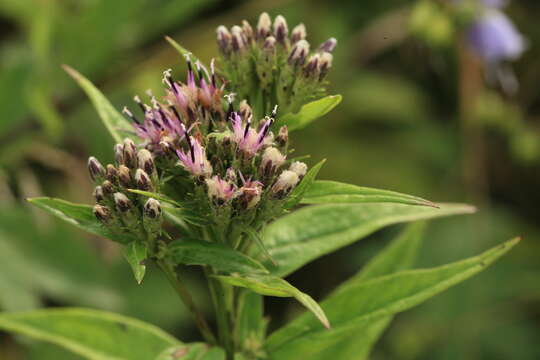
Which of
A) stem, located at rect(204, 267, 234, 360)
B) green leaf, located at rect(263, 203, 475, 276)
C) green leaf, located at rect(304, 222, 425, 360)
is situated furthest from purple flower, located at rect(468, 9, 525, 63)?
stem, located at rect(204, 267, 234, 360)

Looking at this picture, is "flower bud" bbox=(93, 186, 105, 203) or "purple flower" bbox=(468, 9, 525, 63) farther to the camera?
"purple flower" bbox=(468, 9, 525, 63)

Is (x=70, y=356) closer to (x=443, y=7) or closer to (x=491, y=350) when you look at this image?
(x=491, y=350)

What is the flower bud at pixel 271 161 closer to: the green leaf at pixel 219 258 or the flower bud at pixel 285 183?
the flower bud at pixel 285 183

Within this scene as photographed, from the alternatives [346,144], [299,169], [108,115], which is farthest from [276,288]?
[346,144]

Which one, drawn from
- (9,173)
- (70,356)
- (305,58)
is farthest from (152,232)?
(9,173)

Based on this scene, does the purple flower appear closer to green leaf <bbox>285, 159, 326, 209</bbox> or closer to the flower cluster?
the flower cluster

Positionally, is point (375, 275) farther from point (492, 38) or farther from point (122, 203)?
point (492, 38)

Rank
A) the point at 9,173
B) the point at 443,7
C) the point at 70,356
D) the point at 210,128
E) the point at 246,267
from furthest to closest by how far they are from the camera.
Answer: the point at 443,7
the point at 9,173
the point at 70,356
the point at 210,128
the point at 246,267
